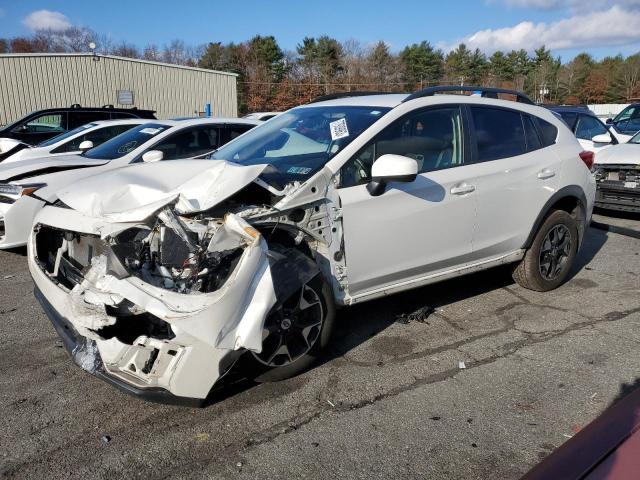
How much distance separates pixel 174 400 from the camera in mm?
2826

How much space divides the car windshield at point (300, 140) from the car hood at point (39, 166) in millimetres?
3068

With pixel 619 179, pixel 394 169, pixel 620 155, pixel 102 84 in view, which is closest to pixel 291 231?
pixel 394 169

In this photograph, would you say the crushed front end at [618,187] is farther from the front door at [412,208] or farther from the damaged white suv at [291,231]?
the front door at [412,208]

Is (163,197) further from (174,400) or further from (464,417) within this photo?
(464,417)

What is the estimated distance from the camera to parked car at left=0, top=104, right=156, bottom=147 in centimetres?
1175

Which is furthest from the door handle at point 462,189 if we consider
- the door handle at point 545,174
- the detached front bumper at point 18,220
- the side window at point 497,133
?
the detached front bumper at point 18,220

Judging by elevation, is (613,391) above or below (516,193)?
below

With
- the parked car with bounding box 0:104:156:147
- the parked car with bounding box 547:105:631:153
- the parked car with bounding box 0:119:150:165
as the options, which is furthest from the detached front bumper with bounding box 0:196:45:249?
the parked car with bounding box 547:105:631:153

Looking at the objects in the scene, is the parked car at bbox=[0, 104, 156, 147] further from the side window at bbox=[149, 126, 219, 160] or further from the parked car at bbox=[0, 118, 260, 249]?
the side window at bbox=[149, 126, 219, 160]

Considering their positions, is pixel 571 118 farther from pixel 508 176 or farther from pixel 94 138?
pixel 94 138

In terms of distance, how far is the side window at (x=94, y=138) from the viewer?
8766 mm

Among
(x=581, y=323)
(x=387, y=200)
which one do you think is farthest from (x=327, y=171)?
(x=581, y=323)

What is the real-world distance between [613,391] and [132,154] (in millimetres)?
6002

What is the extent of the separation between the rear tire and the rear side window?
66 cm
